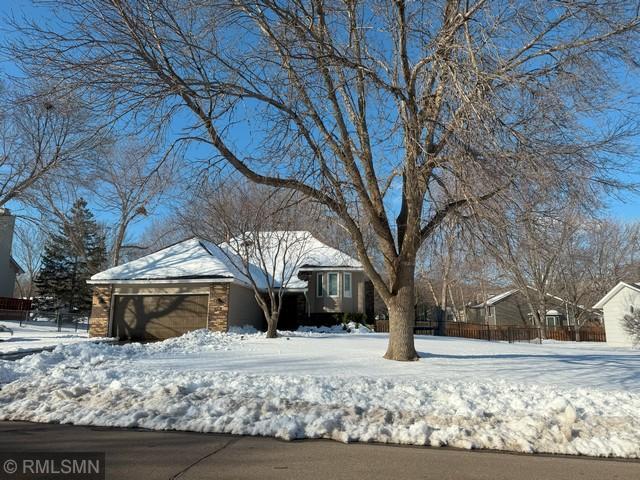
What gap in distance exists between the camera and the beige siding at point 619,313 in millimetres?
31797

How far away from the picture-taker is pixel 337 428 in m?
5.82

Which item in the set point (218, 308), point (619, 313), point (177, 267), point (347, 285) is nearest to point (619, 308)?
point (619, 313)

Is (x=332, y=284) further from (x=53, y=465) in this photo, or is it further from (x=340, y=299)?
(x=53, y=465)

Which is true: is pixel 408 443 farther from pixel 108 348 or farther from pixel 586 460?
pixel 108 348

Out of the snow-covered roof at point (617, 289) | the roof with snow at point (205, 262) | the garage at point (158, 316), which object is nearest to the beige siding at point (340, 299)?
the roof with snow at point (205, 262)

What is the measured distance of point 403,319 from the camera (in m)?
11.5

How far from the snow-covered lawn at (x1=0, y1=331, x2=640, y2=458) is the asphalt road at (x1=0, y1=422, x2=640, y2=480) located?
1.11 ft

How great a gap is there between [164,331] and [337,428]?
16124mm

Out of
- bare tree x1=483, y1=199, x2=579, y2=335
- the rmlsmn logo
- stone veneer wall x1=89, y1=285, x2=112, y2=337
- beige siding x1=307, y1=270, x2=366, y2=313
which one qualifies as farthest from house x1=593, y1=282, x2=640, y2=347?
the rmlsmn logo

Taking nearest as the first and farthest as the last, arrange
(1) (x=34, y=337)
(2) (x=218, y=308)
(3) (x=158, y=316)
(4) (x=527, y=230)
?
1. (4) (x=527, y=230)
2. (2) (x=218, y=308)
3. (1) (x=34, y=337)
4. (3) (x=158, y=316)

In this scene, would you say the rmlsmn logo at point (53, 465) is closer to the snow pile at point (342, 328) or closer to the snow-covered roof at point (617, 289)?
the snow pile at point (342, 328)

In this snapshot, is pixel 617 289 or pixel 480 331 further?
pixel 617 289

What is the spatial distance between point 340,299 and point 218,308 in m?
10.1

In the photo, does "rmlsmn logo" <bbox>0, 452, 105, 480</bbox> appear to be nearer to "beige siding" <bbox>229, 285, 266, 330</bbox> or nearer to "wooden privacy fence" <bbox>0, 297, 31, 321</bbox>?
"beige siding" <bbox>229, 285, 266, 330</bbox>
